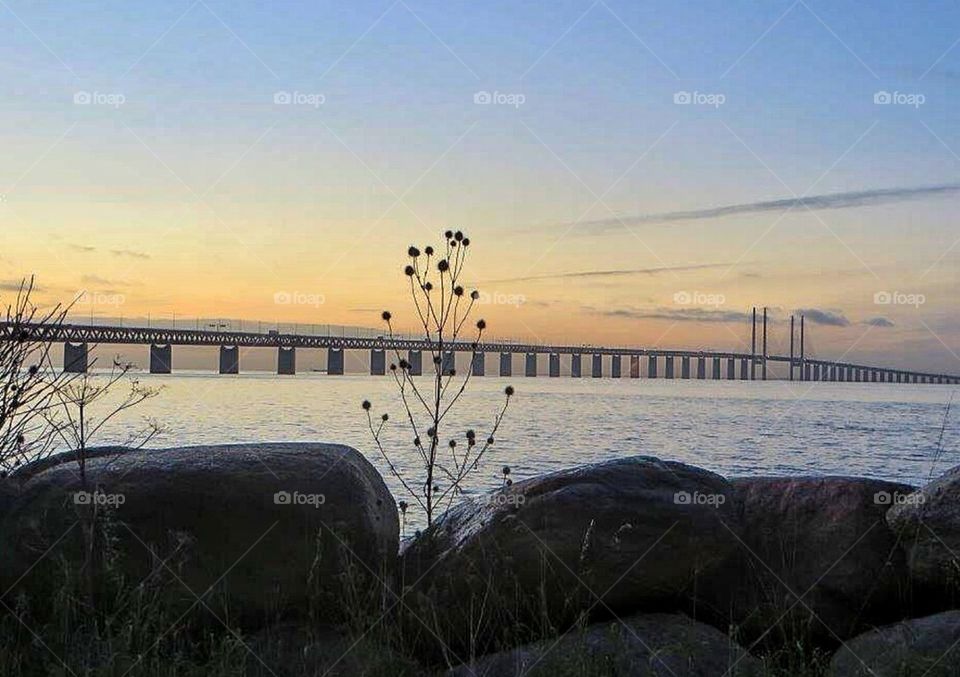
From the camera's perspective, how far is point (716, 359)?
7810 inches

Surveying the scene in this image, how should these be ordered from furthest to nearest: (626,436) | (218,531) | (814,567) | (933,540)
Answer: (626,436) → (814,567) → (218,531) → (933,540)

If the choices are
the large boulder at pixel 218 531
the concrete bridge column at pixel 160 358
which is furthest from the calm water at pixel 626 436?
the concrete bridge column at pixel 160 358

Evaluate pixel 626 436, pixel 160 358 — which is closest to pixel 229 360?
pixel 160 358

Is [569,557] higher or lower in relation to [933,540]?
lower

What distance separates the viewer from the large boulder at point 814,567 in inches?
321

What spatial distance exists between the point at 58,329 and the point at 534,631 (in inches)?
172

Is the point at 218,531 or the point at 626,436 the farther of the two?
the point at 626,436

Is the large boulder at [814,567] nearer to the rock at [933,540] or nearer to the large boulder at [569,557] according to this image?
the rock at [933,540]

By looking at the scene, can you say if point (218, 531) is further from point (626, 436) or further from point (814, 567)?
point (626, 436)

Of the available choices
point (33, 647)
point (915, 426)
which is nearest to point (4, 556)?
point (33, 647)

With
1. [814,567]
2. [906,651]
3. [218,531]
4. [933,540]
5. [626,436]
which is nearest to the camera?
[906,651]

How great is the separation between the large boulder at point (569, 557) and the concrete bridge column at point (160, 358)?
148 m

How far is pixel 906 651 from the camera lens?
6.63 metres

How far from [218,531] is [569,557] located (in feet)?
8.91
